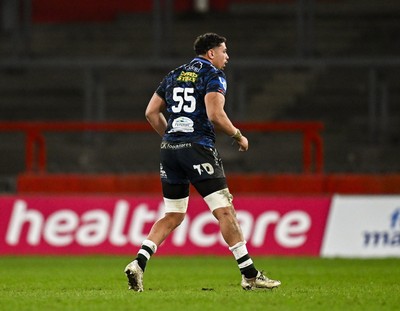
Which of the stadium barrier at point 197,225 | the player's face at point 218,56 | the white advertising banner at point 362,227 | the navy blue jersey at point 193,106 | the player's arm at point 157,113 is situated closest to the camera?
the navy blue jersey at point 193,106

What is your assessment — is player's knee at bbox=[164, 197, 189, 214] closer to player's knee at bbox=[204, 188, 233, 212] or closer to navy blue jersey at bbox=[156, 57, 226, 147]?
player's knee at bbox=[204, 188, 233, 212]

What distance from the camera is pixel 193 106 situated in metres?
9.87

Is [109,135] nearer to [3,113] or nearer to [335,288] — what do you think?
[3,113]

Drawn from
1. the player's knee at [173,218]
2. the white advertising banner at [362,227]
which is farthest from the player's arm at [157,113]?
the white advertising banner at [362,227]

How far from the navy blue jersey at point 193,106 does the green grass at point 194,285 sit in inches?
52.5

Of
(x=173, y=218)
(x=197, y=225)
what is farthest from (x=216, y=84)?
(x=197, y=225)

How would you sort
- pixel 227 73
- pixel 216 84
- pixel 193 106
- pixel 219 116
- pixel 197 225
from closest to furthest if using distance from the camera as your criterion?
pixel 219 116
pixel 216 84
pixel 193 106
pixel 197 225
pixel 227 73

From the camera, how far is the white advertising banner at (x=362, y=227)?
51.4 ft

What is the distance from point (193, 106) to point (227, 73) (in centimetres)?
1472

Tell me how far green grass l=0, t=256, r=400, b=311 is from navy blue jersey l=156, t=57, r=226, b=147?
1333 millimetres

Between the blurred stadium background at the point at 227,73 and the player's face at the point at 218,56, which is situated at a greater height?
the player's face at the point at 218,56

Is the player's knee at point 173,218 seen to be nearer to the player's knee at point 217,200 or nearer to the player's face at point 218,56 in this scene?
the player's knee at point 217,200

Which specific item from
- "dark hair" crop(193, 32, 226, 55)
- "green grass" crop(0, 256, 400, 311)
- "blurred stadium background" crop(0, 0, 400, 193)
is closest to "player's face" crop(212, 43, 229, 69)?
"dark hair" crop(193, 32, 226, 55)

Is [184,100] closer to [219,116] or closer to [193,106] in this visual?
[193,106]
